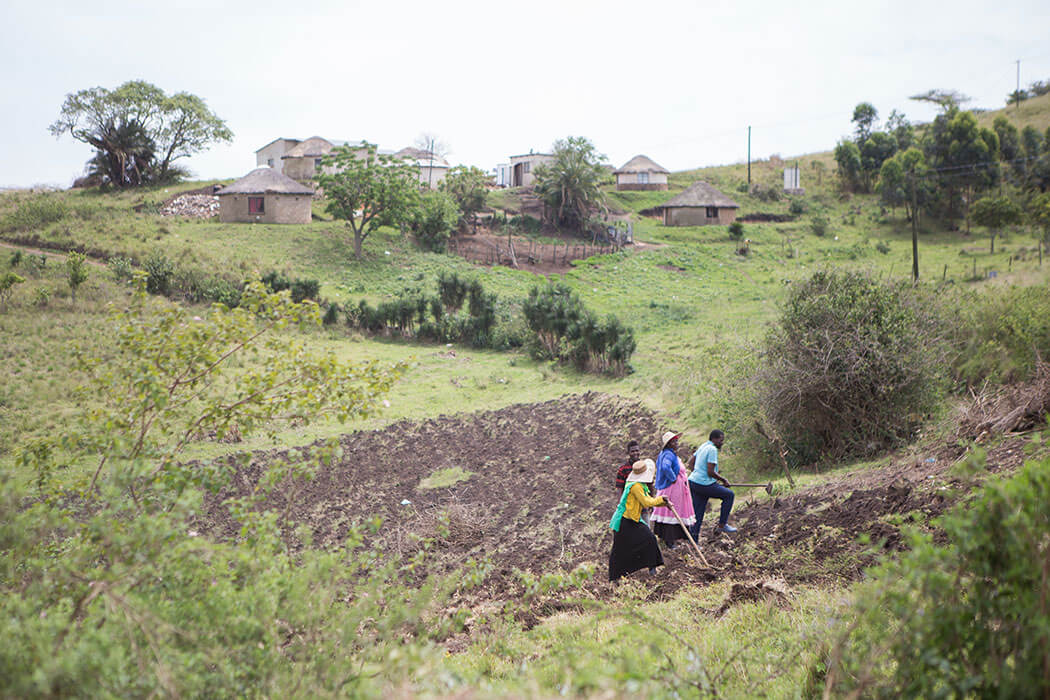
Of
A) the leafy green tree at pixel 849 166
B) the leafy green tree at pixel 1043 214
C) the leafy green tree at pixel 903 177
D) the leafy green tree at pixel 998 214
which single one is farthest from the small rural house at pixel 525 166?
the leafy green tree at pixel 1043 214

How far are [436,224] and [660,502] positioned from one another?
38.1 m

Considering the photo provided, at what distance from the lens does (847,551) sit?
6.99m

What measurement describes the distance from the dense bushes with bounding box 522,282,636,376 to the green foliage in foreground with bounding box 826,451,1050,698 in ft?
58.1

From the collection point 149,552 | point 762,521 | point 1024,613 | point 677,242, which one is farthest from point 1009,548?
point 677,242

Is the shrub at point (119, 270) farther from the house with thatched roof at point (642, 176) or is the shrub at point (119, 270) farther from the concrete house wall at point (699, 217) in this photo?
the house with thatched roof at point (642, 176)

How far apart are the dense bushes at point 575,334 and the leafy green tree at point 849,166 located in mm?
40155

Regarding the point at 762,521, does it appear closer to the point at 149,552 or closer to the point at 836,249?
the point at 149,552

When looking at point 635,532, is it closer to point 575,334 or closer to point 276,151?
point 575,334

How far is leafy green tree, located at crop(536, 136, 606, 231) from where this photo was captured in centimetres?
5134

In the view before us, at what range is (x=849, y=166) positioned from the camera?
187 feet

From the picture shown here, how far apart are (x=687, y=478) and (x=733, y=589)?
2519 millimetres

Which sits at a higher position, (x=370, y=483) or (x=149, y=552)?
(x=149, y=552)

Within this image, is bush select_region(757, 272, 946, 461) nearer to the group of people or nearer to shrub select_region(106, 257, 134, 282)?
the group of people

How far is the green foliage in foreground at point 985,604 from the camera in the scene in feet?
9.61
